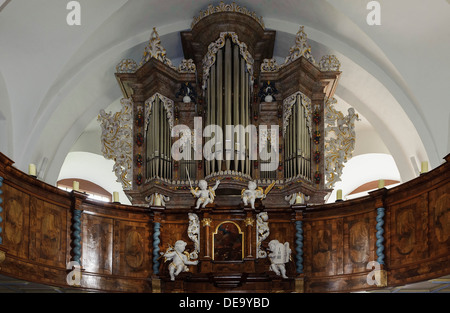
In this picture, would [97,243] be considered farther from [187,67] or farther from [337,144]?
[337,144]

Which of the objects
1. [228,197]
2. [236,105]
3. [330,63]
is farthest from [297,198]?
[330,63]

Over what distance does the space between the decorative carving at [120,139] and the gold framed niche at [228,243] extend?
313 centimetres

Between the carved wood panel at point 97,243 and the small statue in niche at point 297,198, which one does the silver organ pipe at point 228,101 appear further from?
the carved wood panel at point 97,243

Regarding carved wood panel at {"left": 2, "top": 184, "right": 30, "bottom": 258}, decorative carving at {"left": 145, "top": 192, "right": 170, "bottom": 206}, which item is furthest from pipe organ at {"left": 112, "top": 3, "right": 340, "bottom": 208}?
carved wood panel at {"left": 2, "top": 184, "right": 30, "bottom": 258}

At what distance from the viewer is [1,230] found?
17.5m

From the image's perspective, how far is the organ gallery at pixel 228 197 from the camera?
61.7 feet

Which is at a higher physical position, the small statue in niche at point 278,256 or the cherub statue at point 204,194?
the cherub statue at point 204,194

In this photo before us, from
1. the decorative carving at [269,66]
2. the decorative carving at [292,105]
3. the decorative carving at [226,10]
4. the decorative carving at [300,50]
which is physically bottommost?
the decorative carving at [292,105]

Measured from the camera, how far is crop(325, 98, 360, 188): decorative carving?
22719 mm

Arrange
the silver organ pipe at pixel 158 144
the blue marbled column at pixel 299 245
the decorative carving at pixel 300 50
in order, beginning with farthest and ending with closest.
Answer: the decorative carving at pixel 300 50 < the silver organ pipe at pixel 158 144 < the blue marbled column at pixel 299 245

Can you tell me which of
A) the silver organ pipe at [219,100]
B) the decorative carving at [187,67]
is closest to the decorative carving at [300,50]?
the silver organ pipe at [219,100]
